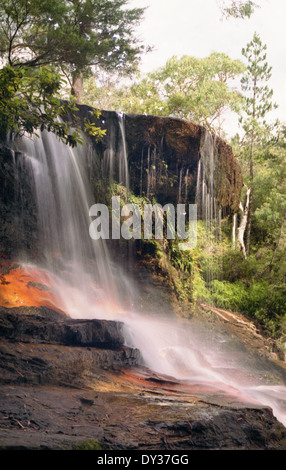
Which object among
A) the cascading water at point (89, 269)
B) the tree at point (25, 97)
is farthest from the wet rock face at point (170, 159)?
the tree at point (25, 97)

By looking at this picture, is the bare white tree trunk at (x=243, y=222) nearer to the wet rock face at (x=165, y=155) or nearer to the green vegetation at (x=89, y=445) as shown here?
the wet rock face at (x=165, y=155)

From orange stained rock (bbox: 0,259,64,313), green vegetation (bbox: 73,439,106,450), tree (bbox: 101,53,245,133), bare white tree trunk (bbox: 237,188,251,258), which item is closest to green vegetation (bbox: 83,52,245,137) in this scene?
tree (bbox: 101,53,245,133)

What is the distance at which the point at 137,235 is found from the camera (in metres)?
12.6

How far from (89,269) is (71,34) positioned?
6008 millimetres

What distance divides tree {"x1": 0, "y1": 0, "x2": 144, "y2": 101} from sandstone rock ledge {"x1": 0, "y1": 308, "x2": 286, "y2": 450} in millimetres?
6237

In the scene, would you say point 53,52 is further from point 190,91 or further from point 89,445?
point 190,91

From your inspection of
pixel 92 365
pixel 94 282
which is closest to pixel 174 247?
pixel 94 282

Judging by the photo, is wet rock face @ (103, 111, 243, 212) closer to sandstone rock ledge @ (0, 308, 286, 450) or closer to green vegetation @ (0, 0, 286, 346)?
green vegetation @ (0, 0, 286, 346)

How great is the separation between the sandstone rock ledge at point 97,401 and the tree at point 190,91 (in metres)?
14.6

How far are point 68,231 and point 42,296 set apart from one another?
2699mm

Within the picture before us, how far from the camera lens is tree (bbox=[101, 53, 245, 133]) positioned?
20.4 meters

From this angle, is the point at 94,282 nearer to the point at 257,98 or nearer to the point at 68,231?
the point at 68,231

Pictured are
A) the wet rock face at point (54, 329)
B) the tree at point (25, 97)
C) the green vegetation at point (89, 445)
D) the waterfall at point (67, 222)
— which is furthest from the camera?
the waterfall at point (67, 222)

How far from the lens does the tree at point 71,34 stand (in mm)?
10141
